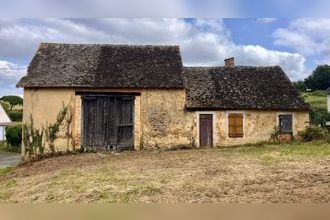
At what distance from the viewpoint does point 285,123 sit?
23.5 meters

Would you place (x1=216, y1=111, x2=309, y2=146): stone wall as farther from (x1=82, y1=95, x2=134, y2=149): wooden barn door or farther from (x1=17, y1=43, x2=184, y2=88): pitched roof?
(x1=82, y1=95, x2=134, y2=149): wooden barn door

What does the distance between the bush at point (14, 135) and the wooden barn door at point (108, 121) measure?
13.1m

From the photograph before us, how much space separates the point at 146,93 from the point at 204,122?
316cm

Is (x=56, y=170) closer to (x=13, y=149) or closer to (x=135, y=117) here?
(x=135, y=117)

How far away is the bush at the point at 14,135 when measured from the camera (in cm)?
3347

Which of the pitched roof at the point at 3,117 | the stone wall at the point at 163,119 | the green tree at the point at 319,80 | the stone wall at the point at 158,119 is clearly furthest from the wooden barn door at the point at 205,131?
the green tree at the point at 319,80

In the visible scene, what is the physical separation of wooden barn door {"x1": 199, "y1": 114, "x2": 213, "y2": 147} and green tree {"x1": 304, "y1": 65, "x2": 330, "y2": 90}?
143 ft

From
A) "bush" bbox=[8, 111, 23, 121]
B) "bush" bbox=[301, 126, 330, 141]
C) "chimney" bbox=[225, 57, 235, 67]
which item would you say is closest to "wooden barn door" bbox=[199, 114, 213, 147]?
"bush" bbox=[301, 126, 330, 141]

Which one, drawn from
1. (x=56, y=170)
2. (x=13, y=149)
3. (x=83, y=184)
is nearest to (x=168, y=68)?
(x=56, y=170)

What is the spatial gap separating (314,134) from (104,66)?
10712 millimetres

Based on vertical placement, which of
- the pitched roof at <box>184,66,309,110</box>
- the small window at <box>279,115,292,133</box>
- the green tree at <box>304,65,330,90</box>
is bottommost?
the small window at <box>279,115,292,133</box>

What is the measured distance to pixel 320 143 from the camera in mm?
22094

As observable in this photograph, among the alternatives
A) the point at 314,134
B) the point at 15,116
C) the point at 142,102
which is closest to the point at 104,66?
the point at 142,102

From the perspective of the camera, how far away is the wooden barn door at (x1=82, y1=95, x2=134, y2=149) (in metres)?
22.0
